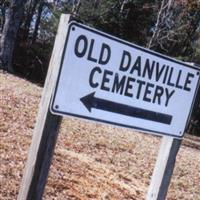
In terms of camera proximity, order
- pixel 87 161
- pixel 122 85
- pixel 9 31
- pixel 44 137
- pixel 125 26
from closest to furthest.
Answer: pixel 44 137 < pixel 122 85 < pixel 87 161 < pixel 9 31 < pixel 125 26

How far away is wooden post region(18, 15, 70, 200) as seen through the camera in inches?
108

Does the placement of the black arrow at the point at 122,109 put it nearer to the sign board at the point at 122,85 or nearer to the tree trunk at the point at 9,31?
the sign board at the point at 122,85

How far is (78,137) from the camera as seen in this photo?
8.95 metres

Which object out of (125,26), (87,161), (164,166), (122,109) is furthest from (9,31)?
(122,109)

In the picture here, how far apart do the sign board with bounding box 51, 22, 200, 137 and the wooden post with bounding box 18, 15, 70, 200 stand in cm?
4

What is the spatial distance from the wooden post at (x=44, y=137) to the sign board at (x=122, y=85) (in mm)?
43

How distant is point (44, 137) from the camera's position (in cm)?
279

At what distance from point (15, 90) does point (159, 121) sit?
9227 mm

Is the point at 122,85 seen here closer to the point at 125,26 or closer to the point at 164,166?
the point at 164,166

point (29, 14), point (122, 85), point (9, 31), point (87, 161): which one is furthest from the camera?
point (29, 14)

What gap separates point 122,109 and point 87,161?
4.41 meters

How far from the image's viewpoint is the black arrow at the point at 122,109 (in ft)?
9.55

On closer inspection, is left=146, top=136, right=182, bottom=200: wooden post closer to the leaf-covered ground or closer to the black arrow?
the black arrow

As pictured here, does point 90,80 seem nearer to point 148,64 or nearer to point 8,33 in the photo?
point 148,64
